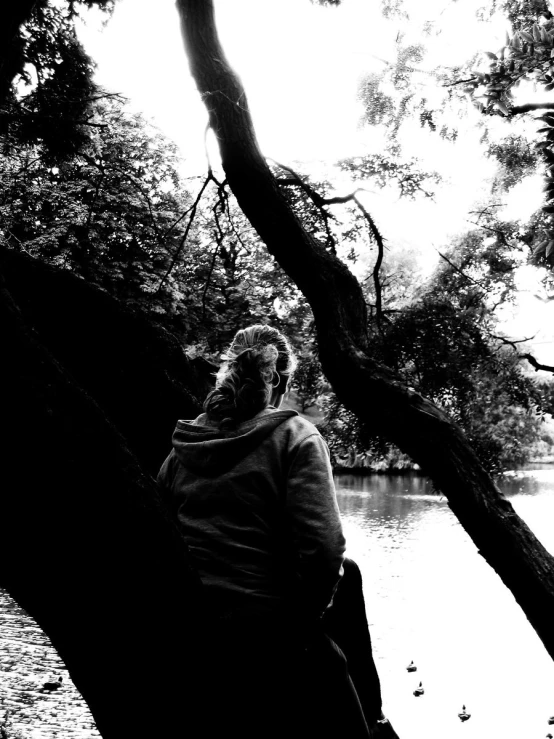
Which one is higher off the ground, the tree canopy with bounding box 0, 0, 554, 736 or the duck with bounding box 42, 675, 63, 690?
the tree canopy with bounding box 0, 0, 554, 736

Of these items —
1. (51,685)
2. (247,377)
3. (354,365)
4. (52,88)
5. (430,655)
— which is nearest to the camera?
(247,377)

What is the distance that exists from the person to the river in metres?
5.60

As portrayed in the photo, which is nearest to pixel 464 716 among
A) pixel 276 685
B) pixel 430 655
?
pixel 430 655

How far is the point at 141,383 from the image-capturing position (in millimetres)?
2922

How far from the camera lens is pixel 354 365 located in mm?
3920

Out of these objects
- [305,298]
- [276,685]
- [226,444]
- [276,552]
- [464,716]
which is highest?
[305,298]

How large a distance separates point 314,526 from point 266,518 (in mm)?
151

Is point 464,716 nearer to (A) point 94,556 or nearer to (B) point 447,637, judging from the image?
(B) point 447,637

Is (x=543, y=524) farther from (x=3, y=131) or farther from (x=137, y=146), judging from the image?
(x=3, y=131)

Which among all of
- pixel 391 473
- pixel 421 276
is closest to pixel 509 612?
pixel 421 276

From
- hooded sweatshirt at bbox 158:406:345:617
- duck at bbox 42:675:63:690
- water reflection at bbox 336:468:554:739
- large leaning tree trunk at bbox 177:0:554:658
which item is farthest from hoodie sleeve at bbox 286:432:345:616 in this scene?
duck at bbox 42:675:63:690

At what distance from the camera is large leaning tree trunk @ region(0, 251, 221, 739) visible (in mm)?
1311

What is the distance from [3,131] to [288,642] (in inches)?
212

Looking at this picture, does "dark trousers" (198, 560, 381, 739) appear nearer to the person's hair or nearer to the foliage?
the person's hair
